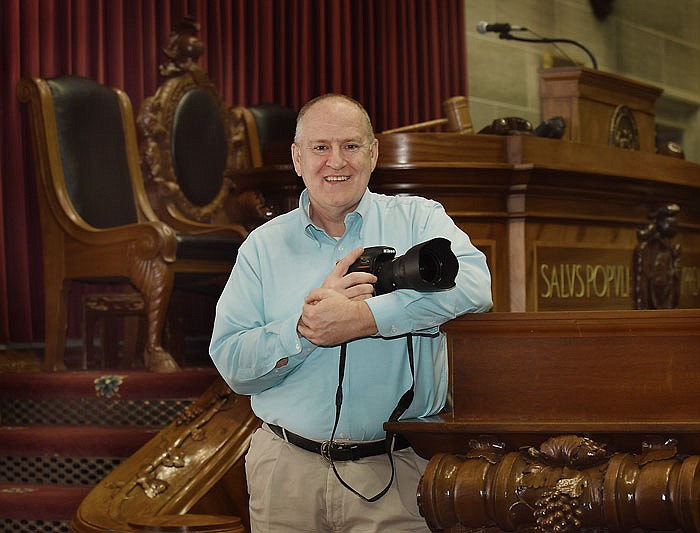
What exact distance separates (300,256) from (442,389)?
359 mm

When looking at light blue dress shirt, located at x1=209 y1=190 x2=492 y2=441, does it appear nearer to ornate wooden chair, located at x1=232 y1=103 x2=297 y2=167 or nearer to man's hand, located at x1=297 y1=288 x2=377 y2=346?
man's hand, located at x1=297 y1=288 x2=377 y2=346

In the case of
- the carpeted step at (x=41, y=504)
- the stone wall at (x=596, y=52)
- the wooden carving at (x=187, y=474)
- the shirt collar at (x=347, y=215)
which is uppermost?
the stone wall at (x=596, y=52)

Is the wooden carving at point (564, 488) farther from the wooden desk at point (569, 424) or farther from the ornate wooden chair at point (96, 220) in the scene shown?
the ornate wooden chair at point (96, 220)

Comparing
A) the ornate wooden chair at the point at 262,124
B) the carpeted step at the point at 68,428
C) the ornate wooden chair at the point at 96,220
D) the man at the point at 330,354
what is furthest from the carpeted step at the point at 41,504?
the ornate wooden chair at the point at 262,124

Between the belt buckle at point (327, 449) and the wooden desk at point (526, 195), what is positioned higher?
the wooden desk at point (526, 195)

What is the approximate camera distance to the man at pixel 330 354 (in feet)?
7.03

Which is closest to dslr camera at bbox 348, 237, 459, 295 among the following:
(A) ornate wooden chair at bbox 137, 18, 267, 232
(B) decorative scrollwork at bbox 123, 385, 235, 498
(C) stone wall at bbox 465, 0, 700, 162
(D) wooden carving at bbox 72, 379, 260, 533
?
(D) wooden carving at bbox 72, 379, 260, 533

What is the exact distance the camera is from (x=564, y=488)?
1913 millimetres

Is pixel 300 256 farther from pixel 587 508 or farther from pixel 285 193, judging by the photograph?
pixel 285 193

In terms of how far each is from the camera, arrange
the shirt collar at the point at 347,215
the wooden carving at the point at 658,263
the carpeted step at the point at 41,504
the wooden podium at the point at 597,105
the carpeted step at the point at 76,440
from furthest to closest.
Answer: the wooden podium at the point at 597,105 < the wooden carving at the point at 658,263 < the carpeted step at the point at 76,440 < the carpeted step at the point at 41,504 < the shirt collar at the point at 347,215

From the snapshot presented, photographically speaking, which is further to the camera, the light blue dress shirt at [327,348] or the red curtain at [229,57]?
the red curtain at [229,57]

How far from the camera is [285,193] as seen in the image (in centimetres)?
369

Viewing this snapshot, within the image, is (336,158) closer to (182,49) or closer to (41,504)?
(41,504)

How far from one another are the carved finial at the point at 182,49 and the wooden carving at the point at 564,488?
3.42m
